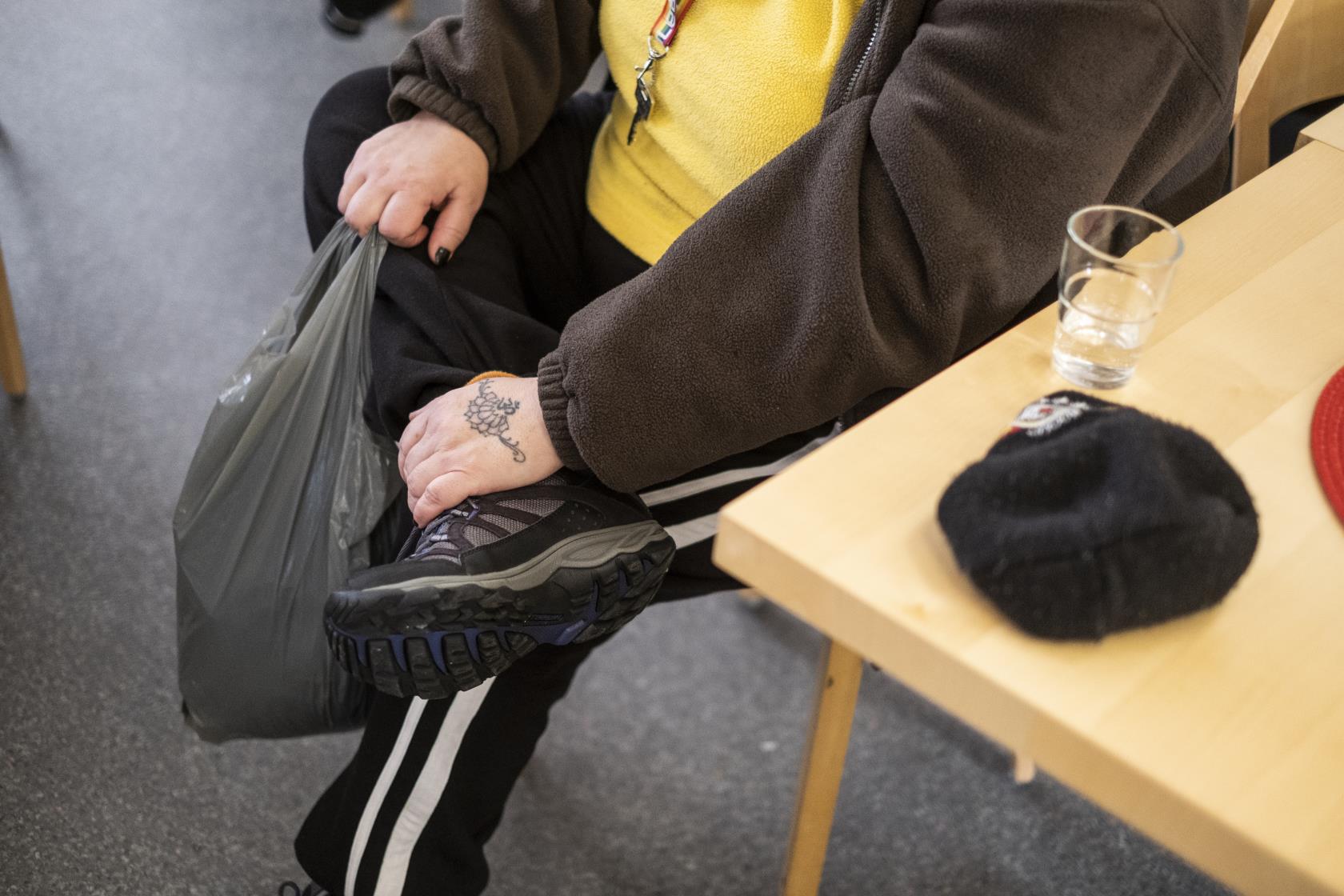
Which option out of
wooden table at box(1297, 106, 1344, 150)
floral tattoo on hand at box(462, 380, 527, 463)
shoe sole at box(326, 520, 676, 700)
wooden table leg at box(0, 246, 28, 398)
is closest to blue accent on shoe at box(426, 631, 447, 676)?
shoe sole at box(326, 520, 676, 700)

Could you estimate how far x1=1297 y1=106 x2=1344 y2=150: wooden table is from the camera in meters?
0.80

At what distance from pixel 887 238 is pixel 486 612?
0.33 metres

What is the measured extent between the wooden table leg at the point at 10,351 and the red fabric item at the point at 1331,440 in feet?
4.34

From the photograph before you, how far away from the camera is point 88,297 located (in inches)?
64.3

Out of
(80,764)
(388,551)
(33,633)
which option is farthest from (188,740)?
(388,551)

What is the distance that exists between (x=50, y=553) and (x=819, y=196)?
99cm

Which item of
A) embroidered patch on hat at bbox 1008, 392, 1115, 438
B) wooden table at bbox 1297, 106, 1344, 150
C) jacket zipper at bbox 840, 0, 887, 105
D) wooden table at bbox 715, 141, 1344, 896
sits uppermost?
jacket zipper at bbox 840, 0, 887, 105

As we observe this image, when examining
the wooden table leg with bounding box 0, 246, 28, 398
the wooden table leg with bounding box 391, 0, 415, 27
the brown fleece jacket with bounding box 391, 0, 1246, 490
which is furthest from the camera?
the wooden table leg with bounding box 391, 0, 415, 27

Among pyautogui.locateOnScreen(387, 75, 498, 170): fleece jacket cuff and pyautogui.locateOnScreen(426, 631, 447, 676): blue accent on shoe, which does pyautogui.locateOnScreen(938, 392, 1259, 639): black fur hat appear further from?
pyautogui.locateOnScreen(387, 75, 498, 170): fleece jacket cuff

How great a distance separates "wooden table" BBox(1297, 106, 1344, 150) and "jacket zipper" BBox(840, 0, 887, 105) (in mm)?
304

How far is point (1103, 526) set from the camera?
0.48 m

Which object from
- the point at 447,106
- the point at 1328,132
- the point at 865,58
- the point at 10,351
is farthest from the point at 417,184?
the point at 10,351

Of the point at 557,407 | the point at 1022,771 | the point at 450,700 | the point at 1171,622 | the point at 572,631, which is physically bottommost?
the point at 1022,771

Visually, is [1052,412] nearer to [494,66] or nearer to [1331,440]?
[1331,440]
